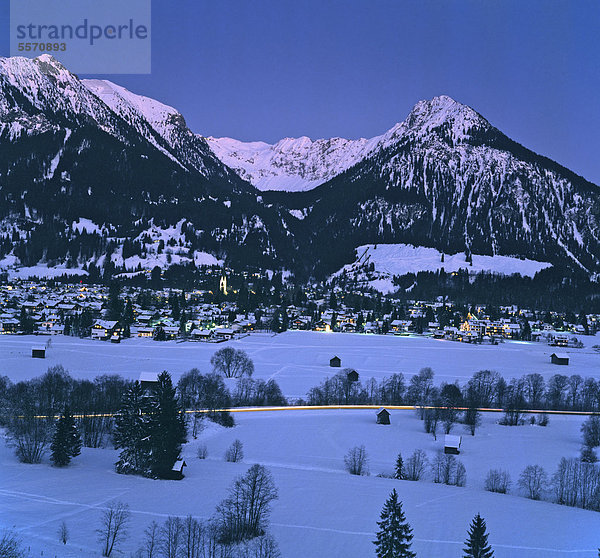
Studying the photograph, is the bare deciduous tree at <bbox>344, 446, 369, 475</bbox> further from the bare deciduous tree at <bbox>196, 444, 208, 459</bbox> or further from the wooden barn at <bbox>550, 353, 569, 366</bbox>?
the wooden barn at <bbox>550, 353, 569, 366</bbox>

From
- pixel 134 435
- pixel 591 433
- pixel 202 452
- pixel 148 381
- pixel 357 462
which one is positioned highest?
pixel 148 381

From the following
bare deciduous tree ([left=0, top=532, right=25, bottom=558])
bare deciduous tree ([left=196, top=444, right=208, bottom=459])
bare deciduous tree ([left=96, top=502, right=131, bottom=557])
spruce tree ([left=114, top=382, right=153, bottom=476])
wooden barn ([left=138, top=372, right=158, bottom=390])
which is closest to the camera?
bare deciduous tree ([left=0, top=532, right=25, bottom=558])

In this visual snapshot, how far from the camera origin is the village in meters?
124

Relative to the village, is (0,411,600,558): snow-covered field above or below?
below

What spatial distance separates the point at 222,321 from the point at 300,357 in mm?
48967

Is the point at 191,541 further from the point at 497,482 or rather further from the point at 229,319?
the point at 229,319

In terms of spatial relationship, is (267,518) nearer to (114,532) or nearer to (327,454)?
(114,532)

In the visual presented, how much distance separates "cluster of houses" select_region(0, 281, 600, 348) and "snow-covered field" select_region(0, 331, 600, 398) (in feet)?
27.8

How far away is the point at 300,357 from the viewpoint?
102250 millimetres

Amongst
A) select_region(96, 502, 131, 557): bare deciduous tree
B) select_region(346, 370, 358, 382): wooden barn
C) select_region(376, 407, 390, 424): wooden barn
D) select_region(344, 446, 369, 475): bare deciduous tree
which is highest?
select_region(346, 370, 358, 382): wooden barn

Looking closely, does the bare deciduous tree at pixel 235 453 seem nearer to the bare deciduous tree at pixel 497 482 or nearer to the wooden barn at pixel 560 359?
the bare deciduous tree at pixel 497 482

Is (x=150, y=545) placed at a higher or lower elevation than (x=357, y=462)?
higher

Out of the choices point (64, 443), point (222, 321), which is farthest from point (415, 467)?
point (222, 321)

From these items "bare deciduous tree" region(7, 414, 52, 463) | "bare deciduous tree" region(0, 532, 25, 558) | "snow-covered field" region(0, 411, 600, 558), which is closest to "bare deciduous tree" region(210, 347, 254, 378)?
"snow-covered field" region(0, 411, 600, 558)
